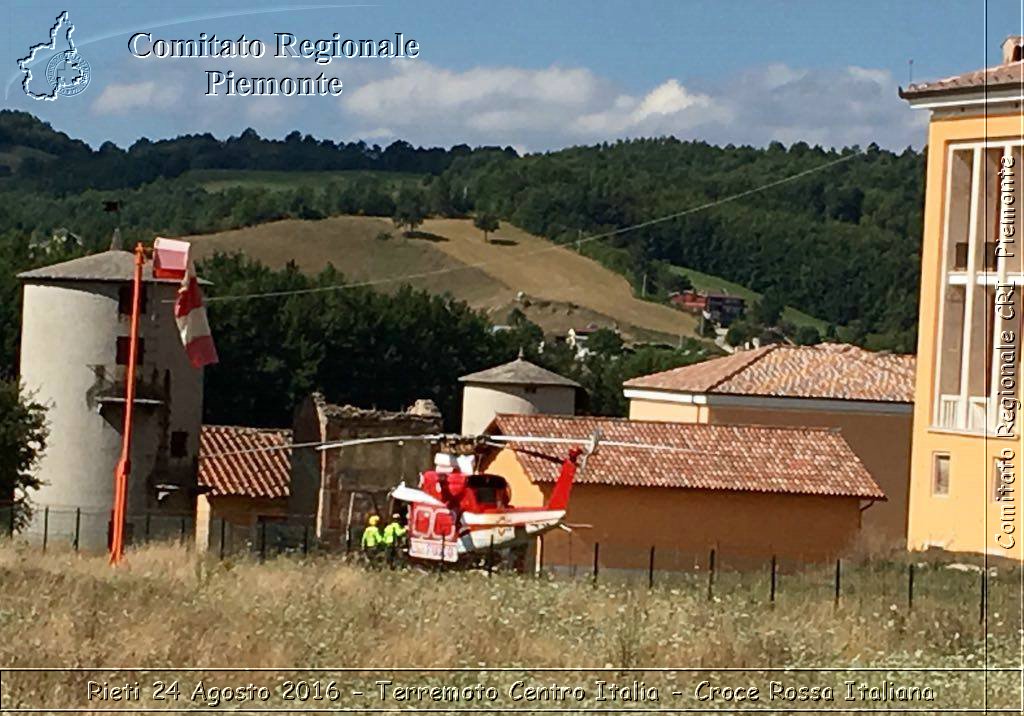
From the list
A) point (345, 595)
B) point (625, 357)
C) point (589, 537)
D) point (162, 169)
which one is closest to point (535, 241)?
point (162, 169)

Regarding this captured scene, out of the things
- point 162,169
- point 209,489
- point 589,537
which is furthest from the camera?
point 162,169

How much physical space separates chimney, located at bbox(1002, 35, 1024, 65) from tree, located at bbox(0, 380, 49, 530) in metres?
23.1

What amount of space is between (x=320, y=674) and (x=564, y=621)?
4.60 m

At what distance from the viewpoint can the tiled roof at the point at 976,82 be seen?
107 feet

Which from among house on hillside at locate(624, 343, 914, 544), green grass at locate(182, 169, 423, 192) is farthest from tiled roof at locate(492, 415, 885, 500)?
green grass at locate(182, 169, 423, 192)

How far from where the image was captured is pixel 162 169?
527 ft

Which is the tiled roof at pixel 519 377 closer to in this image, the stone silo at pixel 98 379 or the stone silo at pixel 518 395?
the stone silo at pixel 518 395

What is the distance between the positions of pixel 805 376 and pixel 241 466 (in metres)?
16.8

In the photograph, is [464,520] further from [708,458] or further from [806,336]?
[806,336]

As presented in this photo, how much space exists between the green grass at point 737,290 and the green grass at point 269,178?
29.7 m

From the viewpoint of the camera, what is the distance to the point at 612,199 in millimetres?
171750

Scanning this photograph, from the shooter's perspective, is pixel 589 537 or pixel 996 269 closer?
pixel 996 269

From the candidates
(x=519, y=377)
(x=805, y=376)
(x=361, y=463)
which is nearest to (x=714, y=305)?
(x=519, y=377)

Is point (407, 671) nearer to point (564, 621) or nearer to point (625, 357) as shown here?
point (564, 621)
